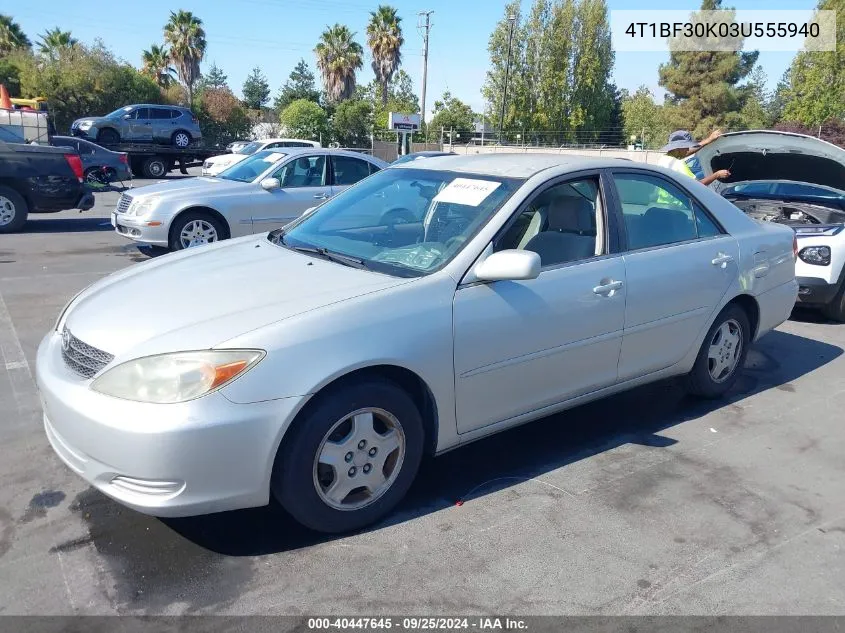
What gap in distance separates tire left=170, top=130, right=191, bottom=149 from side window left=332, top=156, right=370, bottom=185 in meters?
19.7

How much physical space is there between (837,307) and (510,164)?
5.00 meters

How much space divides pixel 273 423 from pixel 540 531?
1343mm

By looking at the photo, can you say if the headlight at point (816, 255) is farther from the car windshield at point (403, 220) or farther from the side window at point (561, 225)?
the car windshield at point (403, 220)

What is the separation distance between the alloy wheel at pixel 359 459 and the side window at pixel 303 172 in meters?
7.16

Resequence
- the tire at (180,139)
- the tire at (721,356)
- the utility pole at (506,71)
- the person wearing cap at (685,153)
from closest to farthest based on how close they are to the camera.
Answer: the tire at (721,356)
the person wearing cap at (685,153)
the tire at (180,139)
the utility pole at (506,71)

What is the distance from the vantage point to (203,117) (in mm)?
43438

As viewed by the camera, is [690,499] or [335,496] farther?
[690,499]

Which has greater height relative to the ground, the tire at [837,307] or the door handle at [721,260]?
the door handle at [721,260]

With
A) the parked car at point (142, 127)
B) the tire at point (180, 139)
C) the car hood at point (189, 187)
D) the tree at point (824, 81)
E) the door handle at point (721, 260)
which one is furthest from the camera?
the tree at point (824, 81)

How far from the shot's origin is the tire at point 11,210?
37.2 feet

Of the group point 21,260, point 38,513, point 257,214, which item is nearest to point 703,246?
point 38,513

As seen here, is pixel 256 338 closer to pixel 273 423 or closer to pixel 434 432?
pixel 273 423

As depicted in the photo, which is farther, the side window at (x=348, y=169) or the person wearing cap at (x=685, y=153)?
the side window at (x=348, y=169)

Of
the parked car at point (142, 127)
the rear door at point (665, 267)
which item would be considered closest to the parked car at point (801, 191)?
the rear door at point (665, 267)
